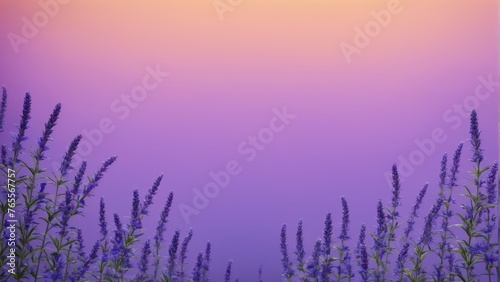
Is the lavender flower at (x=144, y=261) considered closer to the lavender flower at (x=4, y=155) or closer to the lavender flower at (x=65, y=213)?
the lavender flower at (x=65, y=213)

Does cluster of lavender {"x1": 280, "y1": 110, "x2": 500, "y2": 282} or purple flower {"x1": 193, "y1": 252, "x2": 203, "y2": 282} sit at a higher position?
cluster of lavender {"x1": 280, "y1": 110, "x2": 500, "y2": 282}

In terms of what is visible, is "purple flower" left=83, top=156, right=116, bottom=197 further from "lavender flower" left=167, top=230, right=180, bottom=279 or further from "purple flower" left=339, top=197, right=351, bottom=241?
"purple flower" left=339, top=197, right=351, bottom=241

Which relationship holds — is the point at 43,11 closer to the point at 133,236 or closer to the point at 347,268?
the point at 133,236

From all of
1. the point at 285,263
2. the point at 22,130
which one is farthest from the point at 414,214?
the point at 22,130

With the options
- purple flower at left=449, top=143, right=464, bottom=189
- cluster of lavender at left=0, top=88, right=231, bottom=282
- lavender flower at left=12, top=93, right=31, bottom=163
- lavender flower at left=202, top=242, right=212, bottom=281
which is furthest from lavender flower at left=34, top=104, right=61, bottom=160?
purple flower at left=449, top=143, right=464, bottom=189

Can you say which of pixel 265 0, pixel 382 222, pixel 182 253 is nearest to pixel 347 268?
pixel 382 222

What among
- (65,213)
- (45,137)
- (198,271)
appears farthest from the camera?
(198,271)

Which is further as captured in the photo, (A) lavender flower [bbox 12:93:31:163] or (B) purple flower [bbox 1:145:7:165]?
(B) purple flower [bbox 1:145:7:165]

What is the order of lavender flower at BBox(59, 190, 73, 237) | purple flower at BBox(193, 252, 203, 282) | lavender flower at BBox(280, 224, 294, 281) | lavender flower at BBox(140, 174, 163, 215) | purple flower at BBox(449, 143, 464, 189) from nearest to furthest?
lavender flower at BBox(59, 190, 73, 237), lavender flower at BBox(140, 174, 163, 215), purple flower at BBox(193, 252, 203, 282), purple flower at BBox(449, 143, 464, 189), lavender flower at BBox(280, 224, 294, 281)

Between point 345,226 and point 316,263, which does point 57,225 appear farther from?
point 345,226

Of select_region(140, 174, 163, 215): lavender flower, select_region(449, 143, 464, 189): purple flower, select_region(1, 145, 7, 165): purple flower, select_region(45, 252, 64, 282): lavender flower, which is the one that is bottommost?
select_region(45, 252, 64, 282): lavender flower

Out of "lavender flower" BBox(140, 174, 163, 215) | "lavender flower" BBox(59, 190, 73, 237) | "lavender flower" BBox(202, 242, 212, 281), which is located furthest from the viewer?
"lavender flower" BBox(202, 242, 212, 281)

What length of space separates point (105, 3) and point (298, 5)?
8.02 ft

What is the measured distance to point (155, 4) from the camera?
521 centimetres
